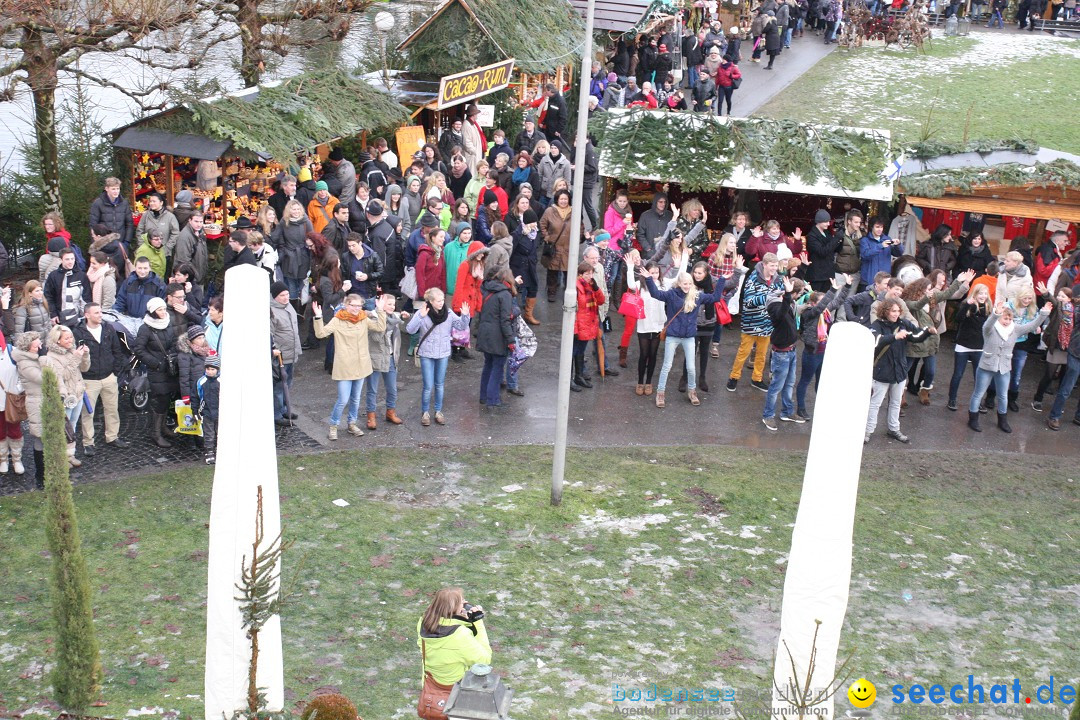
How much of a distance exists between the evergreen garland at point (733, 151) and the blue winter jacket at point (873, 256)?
859 millimetres

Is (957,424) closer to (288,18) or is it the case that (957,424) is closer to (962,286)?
(962,286)

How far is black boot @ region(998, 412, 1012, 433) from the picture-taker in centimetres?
1356

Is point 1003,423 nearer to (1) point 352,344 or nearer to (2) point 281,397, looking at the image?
(1) point 352,344

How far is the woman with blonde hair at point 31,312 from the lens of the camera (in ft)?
37.6

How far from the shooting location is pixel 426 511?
10.9 m

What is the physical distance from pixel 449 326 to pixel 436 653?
19.2ft

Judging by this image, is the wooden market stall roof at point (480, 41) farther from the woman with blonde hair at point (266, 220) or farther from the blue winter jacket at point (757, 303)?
the blue winter jacket at point (757, 303)

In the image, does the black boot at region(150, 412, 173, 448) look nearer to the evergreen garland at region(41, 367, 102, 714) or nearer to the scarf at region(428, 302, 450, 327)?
the scarf at region(428, 302, 450, 327)

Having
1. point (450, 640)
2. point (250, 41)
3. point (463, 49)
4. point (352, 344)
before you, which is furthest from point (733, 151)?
point (450, 640)

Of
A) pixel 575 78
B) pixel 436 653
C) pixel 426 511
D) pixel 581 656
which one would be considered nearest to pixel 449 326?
pixel 426 511

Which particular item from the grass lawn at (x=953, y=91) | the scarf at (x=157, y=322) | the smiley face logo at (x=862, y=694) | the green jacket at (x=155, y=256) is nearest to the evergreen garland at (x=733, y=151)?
the green jacket at (x=155, y=256)

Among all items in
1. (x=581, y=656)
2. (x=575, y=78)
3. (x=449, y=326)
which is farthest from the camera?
(x=575, y=78)

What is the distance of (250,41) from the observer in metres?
19.0

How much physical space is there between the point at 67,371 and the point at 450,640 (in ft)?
17.8
